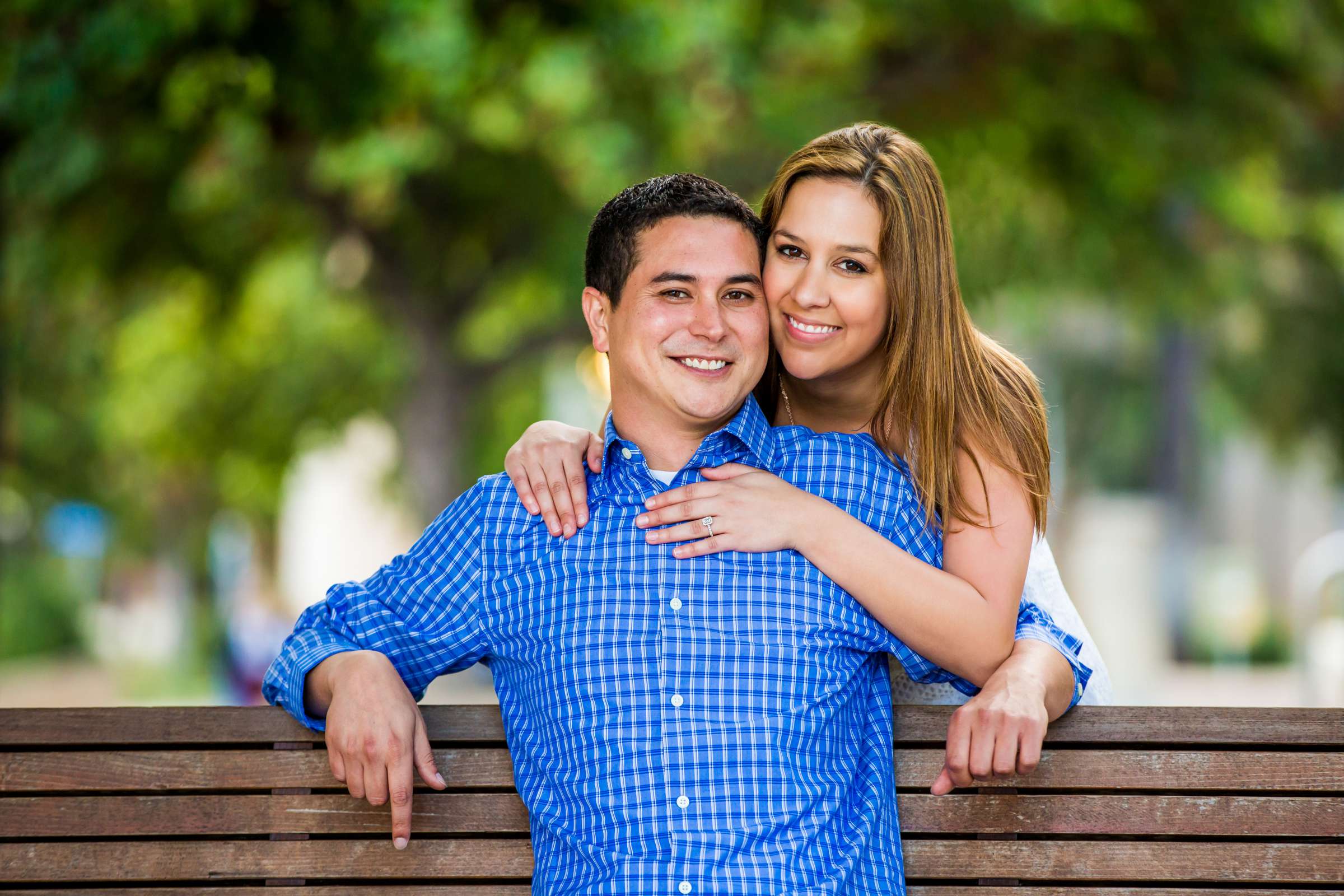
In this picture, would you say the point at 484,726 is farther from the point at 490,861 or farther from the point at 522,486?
the point at 522,486

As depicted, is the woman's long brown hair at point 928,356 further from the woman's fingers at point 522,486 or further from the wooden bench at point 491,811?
the woman's fingers at point 522,486

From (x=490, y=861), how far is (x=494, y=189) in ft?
23.5

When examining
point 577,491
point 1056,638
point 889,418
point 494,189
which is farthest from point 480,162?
point 1056,638

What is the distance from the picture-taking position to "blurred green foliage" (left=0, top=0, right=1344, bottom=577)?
267 inches

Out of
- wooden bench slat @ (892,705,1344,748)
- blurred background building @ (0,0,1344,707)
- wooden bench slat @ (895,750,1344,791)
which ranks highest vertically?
blurred background building @ (0,0,1344,707)

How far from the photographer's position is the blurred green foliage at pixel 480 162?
677cm

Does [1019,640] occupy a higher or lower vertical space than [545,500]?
lower

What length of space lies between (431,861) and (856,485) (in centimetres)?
111

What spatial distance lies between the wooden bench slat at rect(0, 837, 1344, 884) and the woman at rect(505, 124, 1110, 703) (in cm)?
38

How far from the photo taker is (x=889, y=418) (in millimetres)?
3104

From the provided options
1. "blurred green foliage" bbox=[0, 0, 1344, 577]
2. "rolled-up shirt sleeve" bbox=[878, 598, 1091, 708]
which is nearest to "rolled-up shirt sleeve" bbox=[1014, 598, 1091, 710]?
"rolled-up shirt sleeve" bbox=[878, 598, 1091, 708]

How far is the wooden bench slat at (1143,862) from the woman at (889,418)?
37cm

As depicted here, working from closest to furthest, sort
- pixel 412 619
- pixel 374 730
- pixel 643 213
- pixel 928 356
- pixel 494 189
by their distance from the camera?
pixel 374 730 < pixel 412 619 < pixel 643 213 < pixel 928 356 < pixel 494 189

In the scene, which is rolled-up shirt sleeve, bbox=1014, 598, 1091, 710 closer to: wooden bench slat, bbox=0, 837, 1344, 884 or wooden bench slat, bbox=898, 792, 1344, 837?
wooden bench slat, bbox=898, 792, 1344, 837
